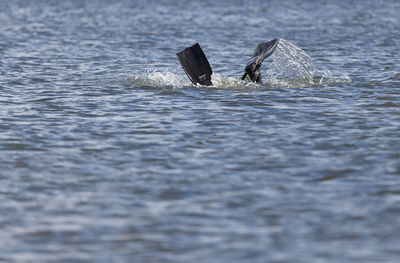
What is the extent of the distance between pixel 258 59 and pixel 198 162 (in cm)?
626

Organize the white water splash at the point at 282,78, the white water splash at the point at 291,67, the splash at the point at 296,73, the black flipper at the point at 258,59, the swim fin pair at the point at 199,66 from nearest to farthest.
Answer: the black flipper at the point at 258,59 < the swim fin pair at the point at 199,66 < the white water splash at the point at 282,78 < the splash at the point at 296,73 < the white water splash at the point at 291,67

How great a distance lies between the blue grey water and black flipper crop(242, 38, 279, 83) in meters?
0.34

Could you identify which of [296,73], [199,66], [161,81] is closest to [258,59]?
[199,66]

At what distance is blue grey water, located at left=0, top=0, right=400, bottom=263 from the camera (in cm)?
716

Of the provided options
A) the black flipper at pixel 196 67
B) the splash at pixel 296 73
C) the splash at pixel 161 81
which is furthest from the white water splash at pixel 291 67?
the splash at pixel 161 81

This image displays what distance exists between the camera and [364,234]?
24.0ft

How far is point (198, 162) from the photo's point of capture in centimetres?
995

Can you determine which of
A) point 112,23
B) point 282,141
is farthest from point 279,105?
point 112,23

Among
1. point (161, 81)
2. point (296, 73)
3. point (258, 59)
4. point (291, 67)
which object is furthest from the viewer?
point (291, 67)

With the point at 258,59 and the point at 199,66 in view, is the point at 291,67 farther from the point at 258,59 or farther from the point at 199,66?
the point at 199,66

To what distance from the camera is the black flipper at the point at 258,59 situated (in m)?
15.9

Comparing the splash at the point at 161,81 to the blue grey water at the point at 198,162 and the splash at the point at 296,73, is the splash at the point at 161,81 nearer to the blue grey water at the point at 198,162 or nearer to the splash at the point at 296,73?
the blue grey water at the point at 198,162

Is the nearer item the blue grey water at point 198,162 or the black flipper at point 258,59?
the blue grey water at point 198,162

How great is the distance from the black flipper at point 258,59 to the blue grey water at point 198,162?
1.11ft
